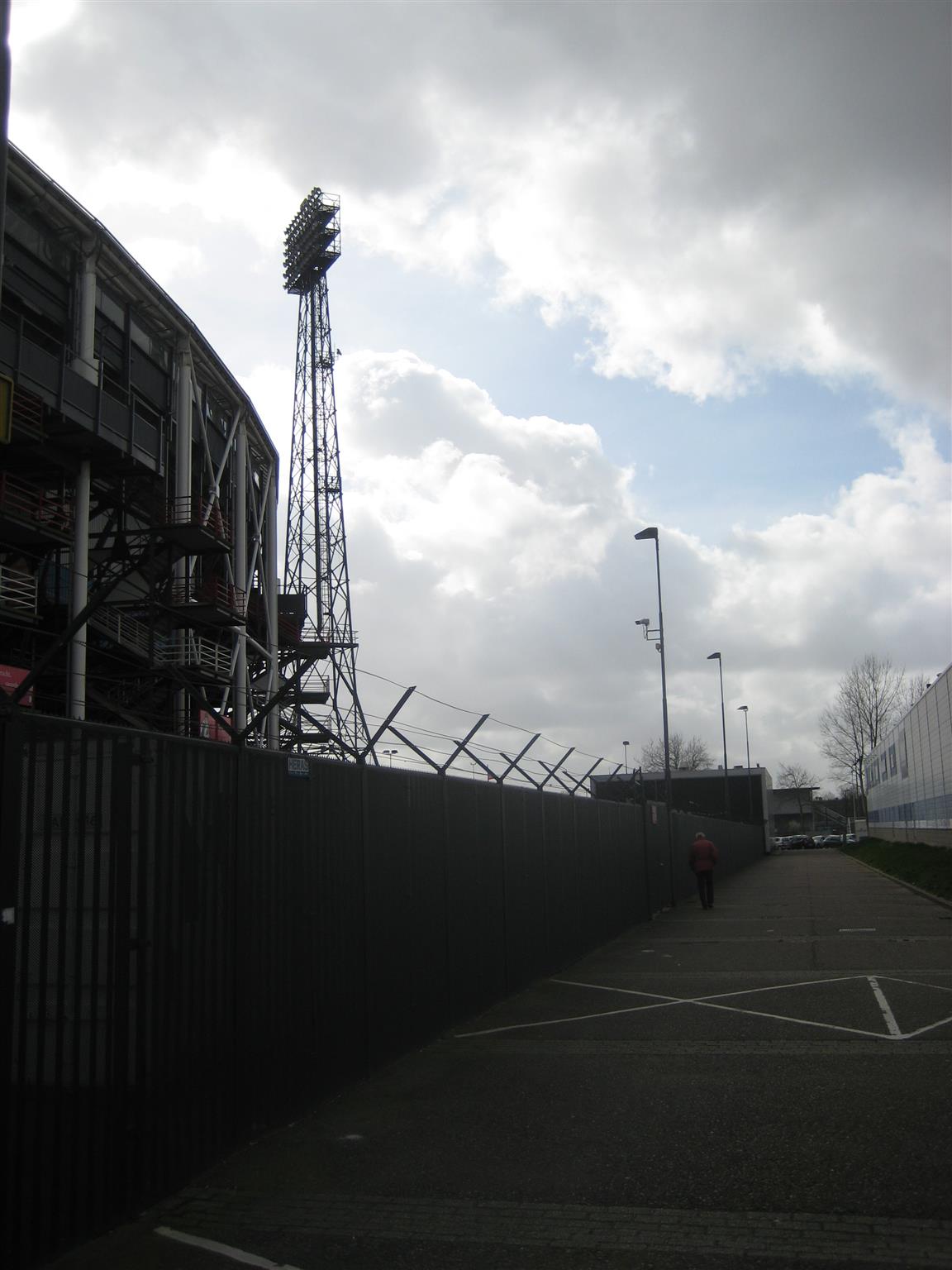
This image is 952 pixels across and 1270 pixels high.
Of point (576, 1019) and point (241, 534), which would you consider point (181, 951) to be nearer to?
point (576, 1019)

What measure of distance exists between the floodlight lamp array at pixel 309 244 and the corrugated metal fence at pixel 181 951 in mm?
45979

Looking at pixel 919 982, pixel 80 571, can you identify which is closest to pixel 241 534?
pixel 80 571

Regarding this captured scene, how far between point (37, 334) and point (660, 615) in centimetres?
1726

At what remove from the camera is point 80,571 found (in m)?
25.8

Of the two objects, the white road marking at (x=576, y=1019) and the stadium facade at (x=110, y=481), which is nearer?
the white road marking at (x=576, y=1019)

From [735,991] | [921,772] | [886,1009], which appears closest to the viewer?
[886,1009]

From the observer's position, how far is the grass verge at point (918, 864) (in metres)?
28.3

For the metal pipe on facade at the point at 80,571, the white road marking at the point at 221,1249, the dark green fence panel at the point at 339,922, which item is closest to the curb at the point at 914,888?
the dark green fence panel at the point at 339,922

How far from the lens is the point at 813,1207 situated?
5234mm

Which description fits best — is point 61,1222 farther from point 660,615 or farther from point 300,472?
point 300,472

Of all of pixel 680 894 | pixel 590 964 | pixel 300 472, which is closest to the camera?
pixel 590 964

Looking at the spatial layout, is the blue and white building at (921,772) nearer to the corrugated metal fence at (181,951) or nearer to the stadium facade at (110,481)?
the stadium facade at (110,481)

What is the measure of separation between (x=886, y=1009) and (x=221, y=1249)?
7.96 metres

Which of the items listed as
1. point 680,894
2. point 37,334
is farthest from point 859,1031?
point 37,334
